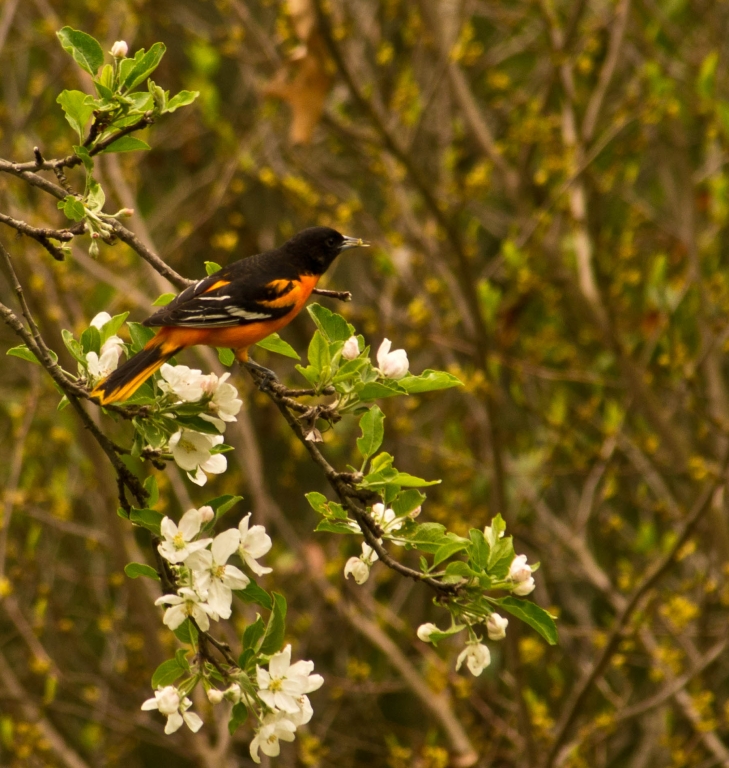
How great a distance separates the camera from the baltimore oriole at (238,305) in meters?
2.65

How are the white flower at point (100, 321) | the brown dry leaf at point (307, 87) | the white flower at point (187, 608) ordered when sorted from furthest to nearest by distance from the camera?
the brown dry leaf at point (307, 87) < the white flower at point (100, 321) < the white flower at point (187, 608)

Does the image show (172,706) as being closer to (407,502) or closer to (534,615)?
(407,502)

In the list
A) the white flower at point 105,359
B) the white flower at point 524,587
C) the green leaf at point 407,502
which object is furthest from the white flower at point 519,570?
the white flower at point 105,359

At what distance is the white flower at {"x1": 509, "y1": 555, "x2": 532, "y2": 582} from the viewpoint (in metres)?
2.24

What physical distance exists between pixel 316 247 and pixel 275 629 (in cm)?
206

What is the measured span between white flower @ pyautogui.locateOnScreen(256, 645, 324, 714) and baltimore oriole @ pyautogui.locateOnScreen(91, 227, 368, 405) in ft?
2.28

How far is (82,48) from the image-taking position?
2594 mm

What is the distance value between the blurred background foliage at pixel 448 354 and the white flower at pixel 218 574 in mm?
2694

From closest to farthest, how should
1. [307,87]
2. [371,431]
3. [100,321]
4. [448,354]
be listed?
[371,431]
[100,321]
[307,87]
[448,354]

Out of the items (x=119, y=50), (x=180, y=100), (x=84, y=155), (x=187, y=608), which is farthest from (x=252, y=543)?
(x=119, y=50)

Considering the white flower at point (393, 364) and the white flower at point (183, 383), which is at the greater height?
the white flower at point (183, 383)

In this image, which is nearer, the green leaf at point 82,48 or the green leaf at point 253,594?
the green leaf at point 253,594

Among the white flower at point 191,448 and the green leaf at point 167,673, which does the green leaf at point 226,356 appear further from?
the green leaf at point 167,673

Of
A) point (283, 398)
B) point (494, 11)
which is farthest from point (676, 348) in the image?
point (283, 398)
